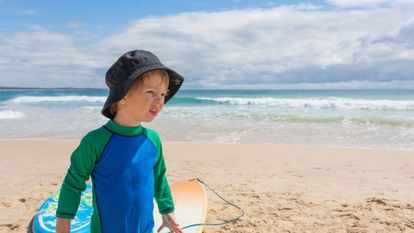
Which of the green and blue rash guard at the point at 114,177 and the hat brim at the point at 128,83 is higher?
the hat brim at the point at 128,83

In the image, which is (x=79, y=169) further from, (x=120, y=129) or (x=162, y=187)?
(x=162, y=187)

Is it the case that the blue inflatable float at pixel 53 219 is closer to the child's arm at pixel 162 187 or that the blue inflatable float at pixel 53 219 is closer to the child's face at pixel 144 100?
the child's arm at pixel 162 187

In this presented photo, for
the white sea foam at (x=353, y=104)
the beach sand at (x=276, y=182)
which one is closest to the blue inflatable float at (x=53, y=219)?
the beach sand at (x=276, y=182)

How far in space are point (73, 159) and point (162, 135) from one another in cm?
829

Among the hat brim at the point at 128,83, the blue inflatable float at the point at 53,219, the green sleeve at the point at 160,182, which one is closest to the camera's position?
the hat brim at the point at 128,83

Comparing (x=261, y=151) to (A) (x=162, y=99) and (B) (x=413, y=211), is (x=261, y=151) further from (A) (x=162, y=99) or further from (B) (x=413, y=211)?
(A) (x=162, y=99)

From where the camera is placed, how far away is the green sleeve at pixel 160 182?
171 centimetres

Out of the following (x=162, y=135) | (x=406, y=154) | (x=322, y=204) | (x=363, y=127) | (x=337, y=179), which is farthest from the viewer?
(x=363, y=127)

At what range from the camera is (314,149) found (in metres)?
7.46

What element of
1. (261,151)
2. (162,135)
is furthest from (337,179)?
(162,135)

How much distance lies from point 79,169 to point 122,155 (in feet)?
0.57

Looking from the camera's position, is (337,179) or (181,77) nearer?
(181,77)

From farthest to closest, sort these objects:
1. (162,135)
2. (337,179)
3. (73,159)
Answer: (162,135) < (337,179) < (73,159)

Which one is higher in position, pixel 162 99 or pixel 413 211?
pixel 162 99
